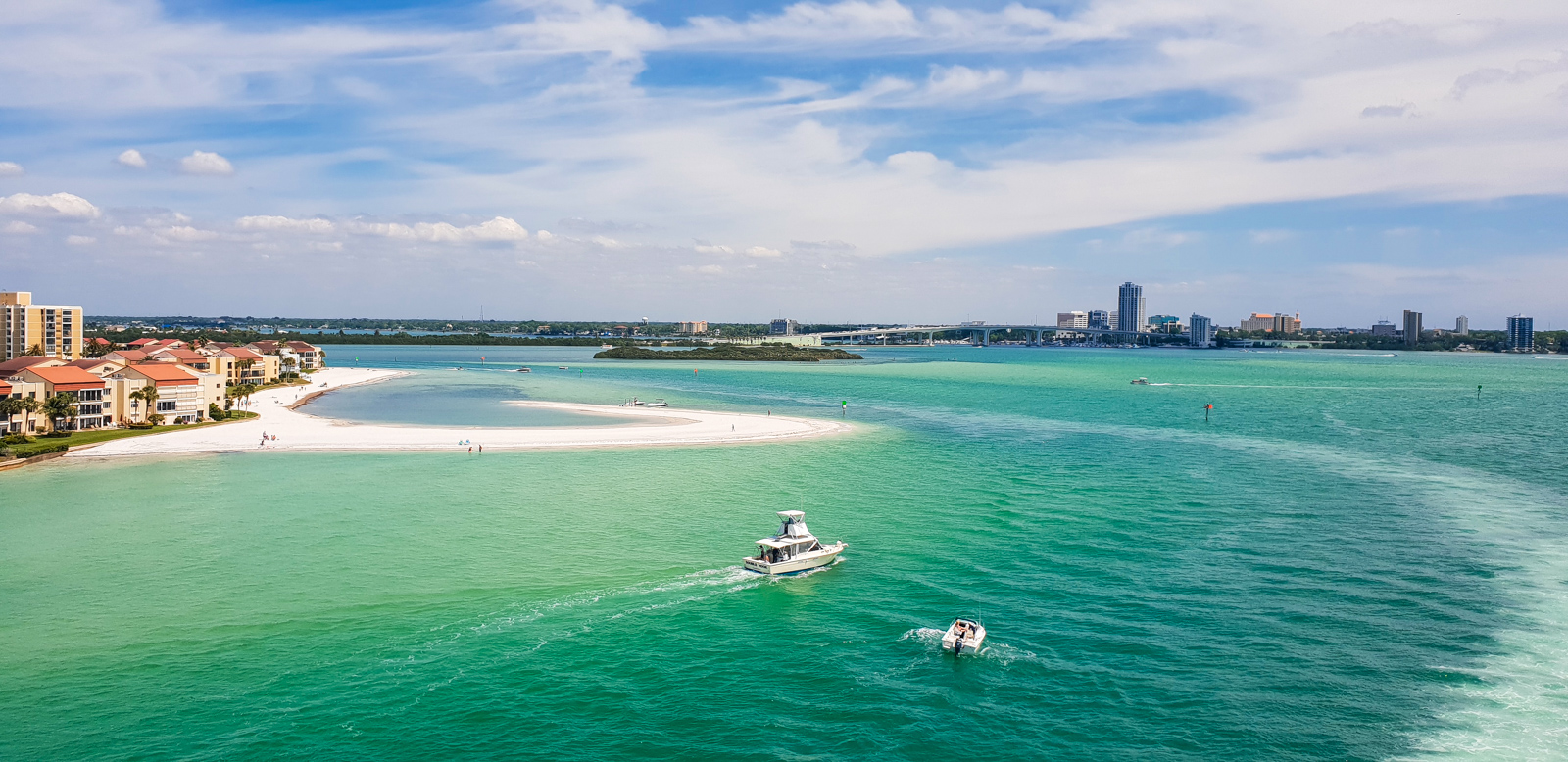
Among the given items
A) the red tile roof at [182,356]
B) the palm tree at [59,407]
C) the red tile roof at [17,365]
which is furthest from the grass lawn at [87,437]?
the red tile roof at [182,356]

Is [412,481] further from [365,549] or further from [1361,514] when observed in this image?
[1361,514]

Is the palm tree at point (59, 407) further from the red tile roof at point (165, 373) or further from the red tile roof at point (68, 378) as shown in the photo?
the red tile roof at point (165, 373)

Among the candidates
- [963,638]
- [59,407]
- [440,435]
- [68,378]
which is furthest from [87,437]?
[963,638]

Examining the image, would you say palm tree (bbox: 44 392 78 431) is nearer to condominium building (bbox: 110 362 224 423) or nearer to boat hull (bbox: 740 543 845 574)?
condominium building (bbox: 110 362 224 423)

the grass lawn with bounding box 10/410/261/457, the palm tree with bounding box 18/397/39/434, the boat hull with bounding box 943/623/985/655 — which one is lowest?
the boat hull with bounding box 943/623/985/655

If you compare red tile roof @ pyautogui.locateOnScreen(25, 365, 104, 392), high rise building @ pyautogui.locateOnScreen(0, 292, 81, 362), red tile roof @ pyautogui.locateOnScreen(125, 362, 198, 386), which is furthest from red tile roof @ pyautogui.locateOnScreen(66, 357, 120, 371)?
high rise building @ pyautogui.locateOnScreen(0, 292, 81, 362)

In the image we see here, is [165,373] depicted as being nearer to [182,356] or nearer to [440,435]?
[182,356]
